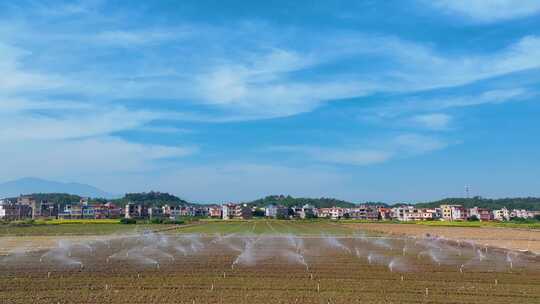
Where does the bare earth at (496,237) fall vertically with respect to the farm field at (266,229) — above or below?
below

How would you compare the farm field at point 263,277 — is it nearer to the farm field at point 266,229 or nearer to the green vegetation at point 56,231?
the green vegetation at point 56,231

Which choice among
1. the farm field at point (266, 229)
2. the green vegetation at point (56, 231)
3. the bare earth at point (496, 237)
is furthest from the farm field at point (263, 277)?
the farm field at point (266, 229)

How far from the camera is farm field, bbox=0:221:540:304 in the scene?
1073 inches

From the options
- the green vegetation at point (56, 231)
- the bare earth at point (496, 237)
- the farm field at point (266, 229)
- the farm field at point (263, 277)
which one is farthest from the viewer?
the farm field at point (266, 229)

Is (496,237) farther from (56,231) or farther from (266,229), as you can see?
(56,231)

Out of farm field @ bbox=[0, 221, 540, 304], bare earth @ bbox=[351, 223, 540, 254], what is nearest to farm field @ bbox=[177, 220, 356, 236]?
bare earth @ bbox=[351, 223, 540, 254]

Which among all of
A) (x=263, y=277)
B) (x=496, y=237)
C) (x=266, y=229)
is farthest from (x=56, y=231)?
(x=496, y=237)

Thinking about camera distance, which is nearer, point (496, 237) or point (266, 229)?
point (496, 237)

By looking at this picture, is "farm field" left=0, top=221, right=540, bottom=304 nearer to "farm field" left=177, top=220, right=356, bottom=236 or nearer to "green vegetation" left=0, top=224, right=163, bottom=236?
"green vegetation" left=0, top=224, right=163, bottom=236

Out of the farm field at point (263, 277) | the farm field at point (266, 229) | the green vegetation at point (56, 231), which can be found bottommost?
the farm field at point (263, 277)

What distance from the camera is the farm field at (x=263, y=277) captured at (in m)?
27.2

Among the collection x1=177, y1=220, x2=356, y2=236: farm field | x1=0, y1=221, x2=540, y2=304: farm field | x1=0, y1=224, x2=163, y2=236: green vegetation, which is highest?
x1=0, y1=224, x2=163, y2=236: green vegetation

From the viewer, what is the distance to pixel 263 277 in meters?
34.3

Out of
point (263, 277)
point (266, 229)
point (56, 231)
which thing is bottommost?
point (263, 277)
